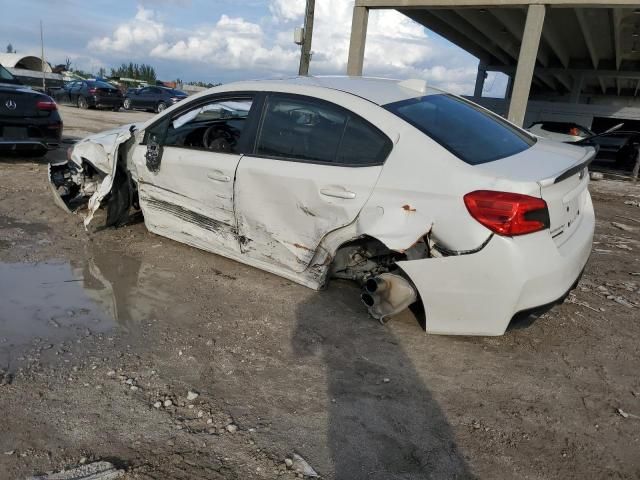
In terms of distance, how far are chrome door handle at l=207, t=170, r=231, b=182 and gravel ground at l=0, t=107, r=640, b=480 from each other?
0.82 meters

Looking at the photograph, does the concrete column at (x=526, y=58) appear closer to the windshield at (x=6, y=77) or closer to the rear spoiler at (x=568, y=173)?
the rear spoiler at (x=568, y=173)

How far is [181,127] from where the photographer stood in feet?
14.8

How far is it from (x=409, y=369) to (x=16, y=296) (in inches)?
110

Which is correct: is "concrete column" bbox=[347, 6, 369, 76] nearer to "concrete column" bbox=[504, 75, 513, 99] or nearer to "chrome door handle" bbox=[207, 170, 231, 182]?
"chrome door handle" bbox=[207, 170, 231, 182]

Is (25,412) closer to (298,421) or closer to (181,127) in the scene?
(298,421)

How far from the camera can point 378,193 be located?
3205 millimetres

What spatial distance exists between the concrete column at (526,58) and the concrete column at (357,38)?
13.3 ft

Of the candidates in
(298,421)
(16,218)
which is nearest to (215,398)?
(298,421)

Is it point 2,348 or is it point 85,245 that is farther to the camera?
point 85,245

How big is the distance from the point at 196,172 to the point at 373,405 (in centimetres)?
243

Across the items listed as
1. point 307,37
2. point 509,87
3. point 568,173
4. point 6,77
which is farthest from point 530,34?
point 509,87

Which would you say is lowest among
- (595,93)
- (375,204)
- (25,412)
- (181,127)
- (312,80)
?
(25,412)

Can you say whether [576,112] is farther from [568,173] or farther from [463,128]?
[568,173]

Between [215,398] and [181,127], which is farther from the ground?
[181,127]
